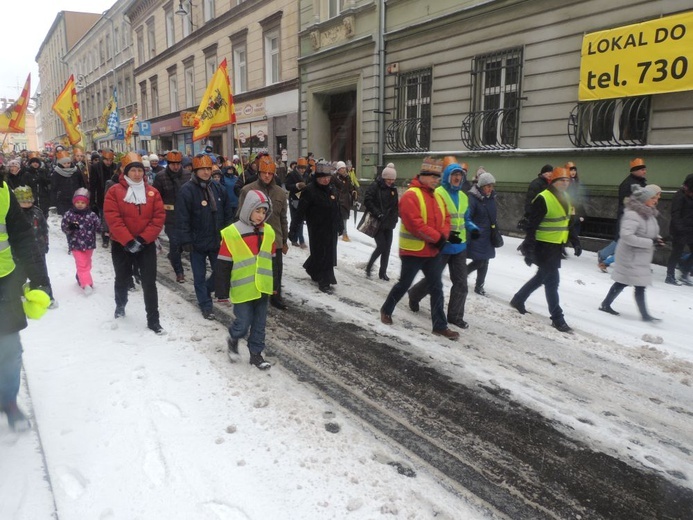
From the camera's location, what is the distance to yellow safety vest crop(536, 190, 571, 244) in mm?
5961

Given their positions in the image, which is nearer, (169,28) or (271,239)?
(271,239)

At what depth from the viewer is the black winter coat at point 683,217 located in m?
7.84

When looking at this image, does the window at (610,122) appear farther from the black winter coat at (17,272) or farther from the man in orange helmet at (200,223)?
the black winter coat at (17,272)

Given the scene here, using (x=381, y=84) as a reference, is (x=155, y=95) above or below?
above

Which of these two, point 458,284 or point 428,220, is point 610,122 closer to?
point 458,284

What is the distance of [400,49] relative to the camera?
14.6m

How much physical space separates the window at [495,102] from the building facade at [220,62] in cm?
800

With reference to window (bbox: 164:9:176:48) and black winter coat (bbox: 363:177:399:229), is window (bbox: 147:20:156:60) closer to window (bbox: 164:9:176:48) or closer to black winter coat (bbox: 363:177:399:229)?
window (bbox: 164:9:176:48)

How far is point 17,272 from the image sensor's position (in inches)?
131

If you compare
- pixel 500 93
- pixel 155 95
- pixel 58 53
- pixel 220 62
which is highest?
pixel 58 53

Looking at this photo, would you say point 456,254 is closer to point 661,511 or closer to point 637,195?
point 637,195

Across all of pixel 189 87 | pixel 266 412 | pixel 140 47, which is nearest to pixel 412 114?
pixel 266 412

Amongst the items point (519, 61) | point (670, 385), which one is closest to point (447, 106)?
point (519, 61)

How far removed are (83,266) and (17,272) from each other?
4007 millimetres
